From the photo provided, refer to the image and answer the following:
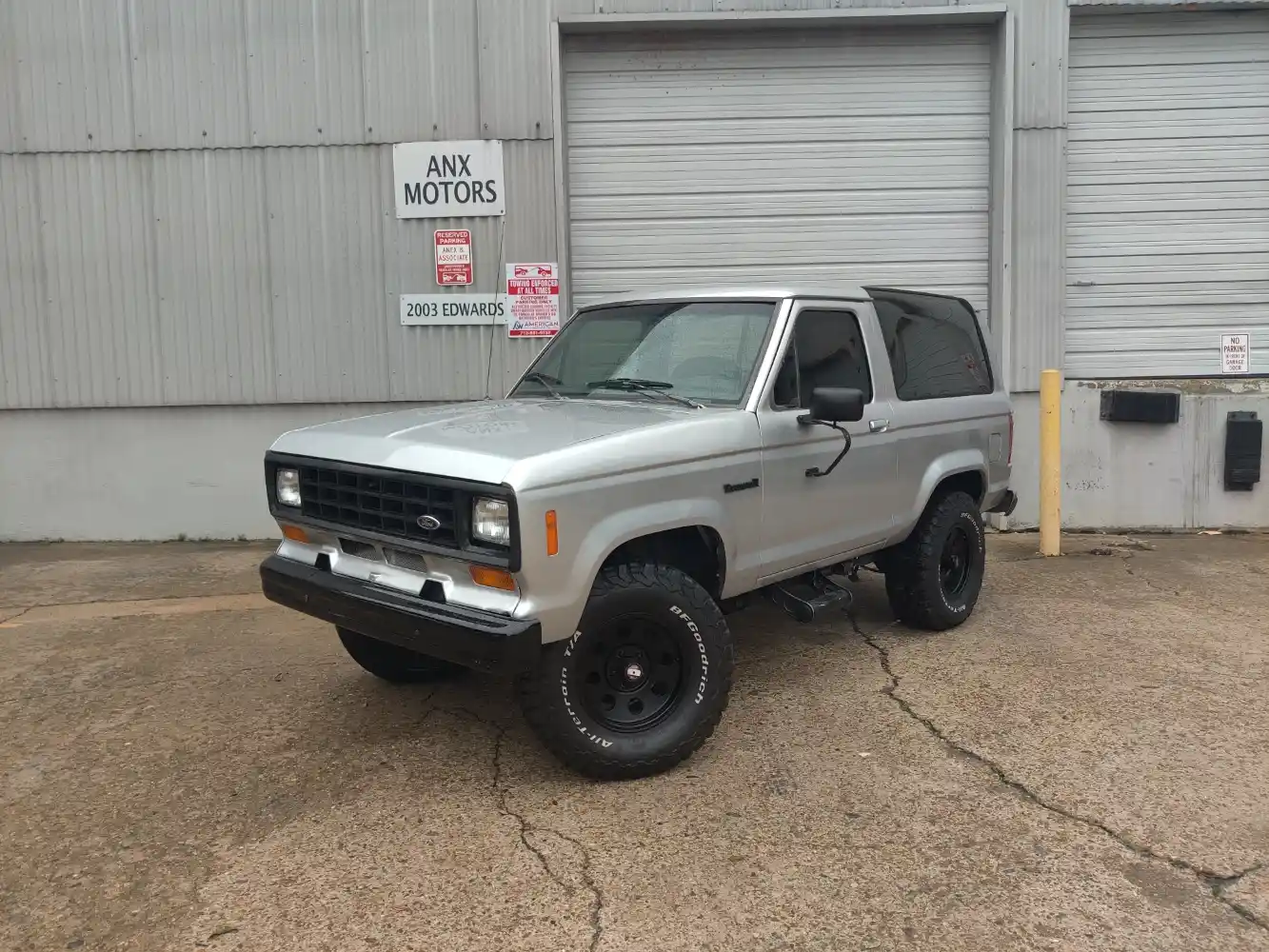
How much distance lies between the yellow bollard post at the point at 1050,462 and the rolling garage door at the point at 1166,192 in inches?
56.6

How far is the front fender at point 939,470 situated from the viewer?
5188 millimetres

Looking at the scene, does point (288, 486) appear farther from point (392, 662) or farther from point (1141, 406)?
point (1141, 406)

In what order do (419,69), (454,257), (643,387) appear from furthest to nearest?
(454,257)
(419,69)
(643,387)

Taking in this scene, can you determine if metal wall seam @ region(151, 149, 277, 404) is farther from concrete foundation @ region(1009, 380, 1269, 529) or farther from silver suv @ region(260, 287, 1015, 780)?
concrete foundation @ region(1009, 380, 1269, 529)

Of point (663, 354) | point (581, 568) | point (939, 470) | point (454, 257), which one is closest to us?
point (581, 568)

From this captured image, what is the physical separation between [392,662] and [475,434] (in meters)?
1.55

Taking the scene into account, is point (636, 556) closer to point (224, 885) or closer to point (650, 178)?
point (224, 885)

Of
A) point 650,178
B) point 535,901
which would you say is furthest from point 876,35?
point 535,901

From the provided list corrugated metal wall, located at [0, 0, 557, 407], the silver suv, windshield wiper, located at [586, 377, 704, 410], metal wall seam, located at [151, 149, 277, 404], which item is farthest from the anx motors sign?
windshield wiper, located at [586, 377, 704, 410]

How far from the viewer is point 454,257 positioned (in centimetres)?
835

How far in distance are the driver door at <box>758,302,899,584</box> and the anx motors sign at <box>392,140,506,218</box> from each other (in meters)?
4.44

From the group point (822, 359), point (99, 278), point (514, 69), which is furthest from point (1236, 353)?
point (99, 278)

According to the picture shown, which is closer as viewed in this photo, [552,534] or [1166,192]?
[552,534]

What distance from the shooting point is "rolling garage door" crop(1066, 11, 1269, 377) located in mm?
8609
